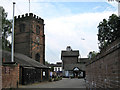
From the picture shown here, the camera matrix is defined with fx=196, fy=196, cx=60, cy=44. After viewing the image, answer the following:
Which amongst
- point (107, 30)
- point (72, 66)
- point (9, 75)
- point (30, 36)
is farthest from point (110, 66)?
point (72, 66)

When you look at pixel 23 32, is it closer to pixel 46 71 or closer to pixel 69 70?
pixel 46 71

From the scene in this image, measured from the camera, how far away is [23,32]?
5688cm

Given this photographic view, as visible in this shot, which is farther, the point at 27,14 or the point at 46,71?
the point at 27,14

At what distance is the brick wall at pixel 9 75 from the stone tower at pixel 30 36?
34708 mm

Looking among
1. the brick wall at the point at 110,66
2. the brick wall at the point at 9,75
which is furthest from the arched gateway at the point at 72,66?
the brick wall at the point at 110,66

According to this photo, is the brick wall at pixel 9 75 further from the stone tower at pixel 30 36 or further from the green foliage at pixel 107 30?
the stone tower at pixel 30 36

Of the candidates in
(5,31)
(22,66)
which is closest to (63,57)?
(5,31)

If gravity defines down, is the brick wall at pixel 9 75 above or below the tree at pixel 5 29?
below

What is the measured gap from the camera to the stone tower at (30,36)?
55.1 m

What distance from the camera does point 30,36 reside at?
5500cm

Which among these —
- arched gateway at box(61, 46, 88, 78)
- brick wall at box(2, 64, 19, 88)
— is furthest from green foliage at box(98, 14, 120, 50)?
arched gateway at box(61, 46, 88, 78)

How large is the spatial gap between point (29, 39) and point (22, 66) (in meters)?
27.8

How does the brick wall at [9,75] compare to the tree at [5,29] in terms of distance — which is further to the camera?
the tree at [5,29]

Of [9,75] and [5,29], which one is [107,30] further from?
[9,75]
